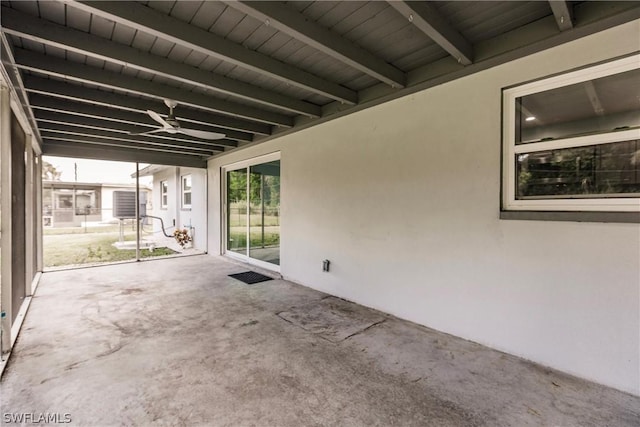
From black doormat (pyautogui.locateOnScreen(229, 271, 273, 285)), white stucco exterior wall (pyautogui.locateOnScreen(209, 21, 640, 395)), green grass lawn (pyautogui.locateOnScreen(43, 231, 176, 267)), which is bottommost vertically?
black doormat (pyautogui.locateOnScreen(229, 271, 273, 285))

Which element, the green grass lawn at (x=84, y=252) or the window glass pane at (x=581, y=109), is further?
the green grass lawn at (x=84, y=252)

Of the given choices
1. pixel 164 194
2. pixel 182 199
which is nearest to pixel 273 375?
pixel 182 199

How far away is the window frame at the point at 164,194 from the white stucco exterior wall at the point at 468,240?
28.3 feet

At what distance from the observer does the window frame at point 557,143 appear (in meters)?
1.94

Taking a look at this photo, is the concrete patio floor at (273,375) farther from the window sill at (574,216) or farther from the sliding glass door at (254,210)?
the sliding glass door at (254,210)

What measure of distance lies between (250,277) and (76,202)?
15210mm

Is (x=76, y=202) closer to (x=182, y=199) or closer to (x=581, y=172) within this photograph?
(x=182, y=199)

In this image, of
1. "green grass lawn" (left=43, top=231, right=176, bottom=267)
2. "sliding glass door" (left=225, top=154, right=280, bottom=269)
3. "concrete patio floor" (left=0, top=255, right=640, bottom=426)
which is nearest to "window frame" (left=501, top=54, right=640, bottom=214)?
"concrete patio floor" (left=0, top=255, right=640, bottom=426)

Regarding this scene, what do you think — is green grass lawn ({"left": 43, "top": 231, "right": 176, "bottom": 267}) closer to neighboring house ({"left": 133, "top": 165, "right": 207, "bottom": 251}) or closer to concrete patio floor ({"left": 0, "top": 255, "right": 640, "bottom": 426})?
neighboring house ({"left": 133, "top": 165, "right": 207, "bottom": 251})

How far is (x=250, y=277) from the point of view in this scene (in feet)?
16.3

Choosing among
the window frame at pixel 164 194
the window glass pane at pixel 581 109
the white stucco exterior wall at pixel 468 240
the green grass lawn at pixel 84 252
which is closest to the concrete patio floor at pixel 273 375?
the white stucco exterior wall at pixel 468 240

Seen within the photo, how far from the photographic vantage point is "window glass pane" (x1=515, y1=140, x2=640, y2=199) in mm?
1943

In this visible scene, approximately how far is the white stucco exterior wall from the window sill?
1.8 inches

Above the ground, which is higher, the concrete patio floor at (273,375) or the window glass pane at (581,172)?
the window glass pane at (581,172)
